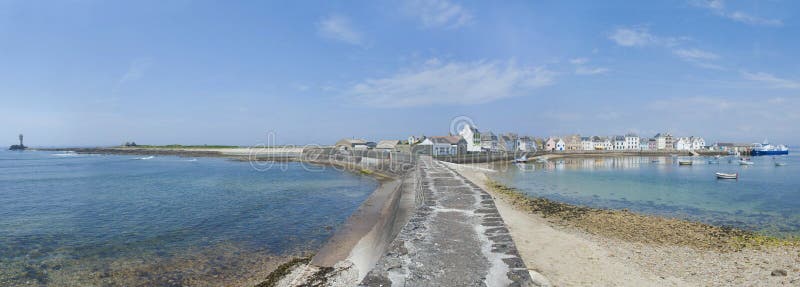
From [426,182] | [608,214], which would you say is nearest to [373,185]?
[426,182]

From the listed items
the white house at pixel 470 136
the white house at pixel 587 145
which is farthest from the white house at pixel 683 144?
the white house at pixel 470 136

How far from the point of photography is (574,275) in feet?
28.7

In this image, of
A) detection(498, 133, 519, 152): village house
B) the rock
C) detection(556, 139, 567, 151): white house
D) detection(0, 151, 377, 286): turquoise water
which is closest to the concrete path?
detection(0, 151, 377, 286): turquoise water

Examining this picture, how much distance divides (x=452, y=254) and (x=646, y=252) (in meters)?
6.65

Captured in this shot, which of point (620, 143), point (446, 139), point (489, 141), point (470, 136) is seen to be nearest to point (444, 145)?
point (446, 139)

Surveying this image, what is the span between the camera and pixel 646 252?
11172 mm

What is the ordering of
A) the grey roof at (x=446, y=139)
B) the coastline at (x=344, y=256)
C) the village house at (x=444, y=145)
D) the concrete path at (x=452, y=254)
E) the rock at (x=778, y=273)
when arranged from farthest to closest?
1. the grey roof at (x=446, y=139)
2. the village house at (x=444, y=145)
3. the coastline at (x=344, y=256)
4. the rock at (x=778, y=273)
5. the concrete path at (x=452, y=254)

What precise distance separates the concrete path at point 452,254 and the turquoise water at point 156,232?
5.02m

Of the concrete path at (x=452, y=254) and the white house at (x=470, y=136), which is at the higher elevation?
the white house at (x=470, y=136)

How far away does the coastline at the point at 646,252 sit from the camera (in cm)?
882

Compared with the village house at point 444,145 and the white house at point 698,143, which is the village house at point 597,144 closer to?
the white house at point 698,143

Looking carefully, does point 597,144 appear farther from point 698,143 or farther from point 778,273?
point 778,273

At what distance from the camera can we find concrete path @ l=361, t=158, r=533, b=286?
21.5 ft

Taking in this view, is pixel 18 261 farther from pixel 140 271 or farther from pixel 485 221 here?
pixel 485 221
